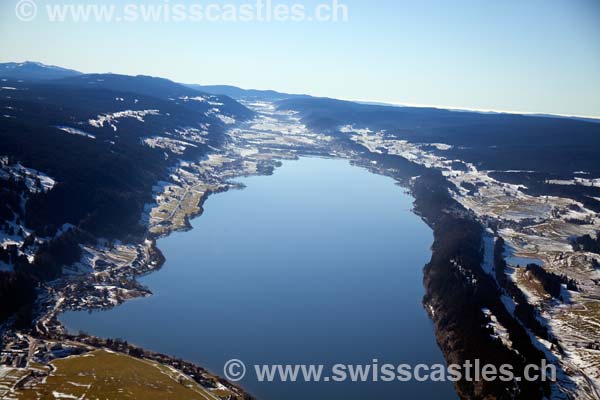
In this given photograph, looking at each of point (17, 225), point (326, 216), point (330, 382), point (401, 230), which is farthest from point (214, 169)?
point (330, 382)

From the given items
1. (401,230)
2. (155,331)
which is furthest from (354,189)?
(155,331)

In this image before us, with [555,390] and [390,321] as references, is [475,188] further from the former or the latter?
[555,390]

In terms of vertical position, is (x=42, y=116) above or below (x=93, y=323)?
above

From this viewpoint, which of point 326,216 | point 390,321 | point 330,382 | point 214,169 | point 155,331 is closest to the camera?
point 330,382

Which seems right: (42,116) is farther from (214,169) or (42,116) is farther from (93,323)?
(93,323)

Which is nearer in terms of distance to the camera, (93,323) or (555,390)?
(555,390)

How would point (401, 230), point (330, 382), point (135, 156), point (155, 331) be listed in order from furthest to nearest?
point (135, 156), point (401, 230), point (155, 331), point (330, 382)
